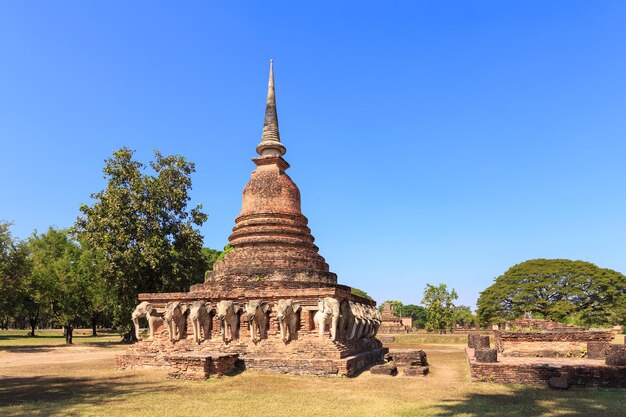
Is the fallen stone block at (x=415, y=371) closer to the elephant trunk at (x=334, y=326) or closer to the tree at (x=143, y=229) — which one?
the elephant trunk at (x=334, y=326)

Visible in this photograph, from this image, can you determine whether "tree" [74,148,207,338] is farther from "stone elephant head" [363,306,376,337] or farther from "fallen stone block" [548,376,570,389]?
"fallen stone block" [548,376,570,389]

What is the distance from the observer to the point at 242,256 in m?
17.3

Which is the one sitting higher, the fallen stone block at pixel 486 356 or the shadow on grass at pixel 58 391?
the fallen stone block at pixel 486 356

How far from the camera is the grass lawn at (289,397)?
8.34m

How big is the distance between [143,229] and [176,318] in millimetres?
11414

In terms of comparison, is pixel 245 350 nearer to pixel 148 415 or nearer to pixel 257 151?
pixel 148 415

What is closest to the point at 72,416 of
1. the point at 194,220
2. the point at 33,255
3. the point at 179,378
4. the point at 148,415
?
the point at 148,415

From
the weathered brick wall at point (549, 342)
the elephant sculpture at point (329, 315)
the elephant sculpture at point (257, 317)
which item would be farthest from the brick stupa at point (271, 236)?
the weathered brick wall at point (549, 342)

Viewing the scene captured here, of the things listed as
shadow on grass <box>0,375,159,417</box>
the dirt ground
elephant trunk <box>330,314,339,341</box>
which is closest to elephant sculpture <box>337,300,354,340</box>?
elephant trunk <box>330,314,339,341</box>

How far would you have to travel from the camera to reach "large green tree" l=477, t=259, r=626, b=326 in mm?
40000

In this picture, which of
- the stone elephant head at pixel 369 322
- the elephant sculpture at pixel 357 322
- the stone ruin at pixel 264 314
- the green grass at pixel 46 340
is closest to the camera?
the stone ruin at pixel 264 314

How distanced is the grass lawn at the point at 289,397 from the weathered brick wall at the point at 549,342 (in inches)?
202

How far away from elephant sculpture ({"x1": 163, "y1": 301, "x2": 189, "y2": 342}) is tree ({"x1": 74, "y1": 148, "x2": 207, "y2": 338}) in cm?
973

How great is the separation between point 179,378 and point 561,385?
908cm
